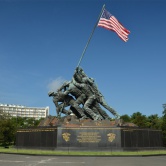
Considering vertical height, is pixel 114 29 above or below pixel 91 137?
above

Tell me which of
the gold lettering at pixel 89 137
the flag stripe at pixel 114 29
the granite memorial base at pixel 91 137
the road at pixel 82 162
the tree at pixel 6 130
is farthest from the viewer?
the tree at pixel 6 130

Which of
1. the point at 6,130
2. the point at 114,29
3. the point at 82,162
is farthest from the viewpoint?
the point at 6,130

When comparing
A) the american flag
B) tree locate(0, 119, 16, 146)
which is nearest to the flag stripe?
the american flag

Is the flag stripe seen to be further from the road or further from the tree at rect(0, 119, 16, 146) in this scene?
the tree at rect(0, 119, 16, 146)

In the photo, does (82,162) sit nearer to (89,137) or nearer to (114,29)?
(89,137)

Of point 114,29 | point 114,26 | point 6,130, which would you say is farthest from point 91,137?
point 6,130

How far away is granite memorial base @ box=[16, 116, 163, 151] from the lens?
2389 cm

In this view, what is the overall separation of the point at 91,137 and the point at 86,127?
0.96 meters

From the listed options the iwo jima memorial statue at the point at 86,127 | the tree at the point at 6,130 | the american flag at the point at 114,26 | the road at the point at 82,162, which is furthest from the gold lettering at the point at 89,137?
the tree at the point at 6,130

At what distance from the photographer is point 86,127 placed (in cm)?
2427

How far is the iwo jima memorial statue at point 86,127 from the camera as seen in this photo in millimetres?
24062

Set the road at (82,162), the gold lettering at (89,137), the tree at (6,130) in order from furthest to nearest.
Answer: the tree at (6,130), the gold lettering at (89,137), the road at (82,162)

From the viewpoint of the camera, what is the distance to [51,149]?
24.2 m

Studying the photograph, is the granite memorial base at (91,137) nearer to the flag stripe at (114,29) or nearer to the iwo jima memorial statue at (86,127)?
the iwo jima memorial statue at (86,127)
